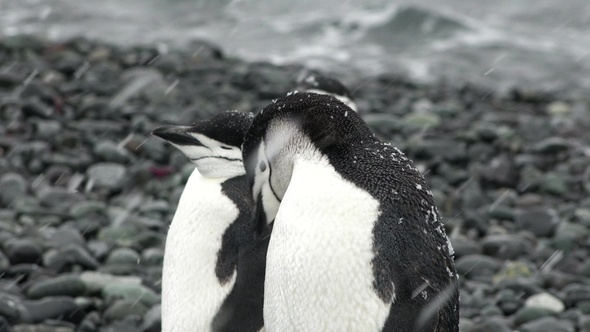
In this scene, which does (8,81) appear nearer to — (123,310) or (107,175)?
(107,175)

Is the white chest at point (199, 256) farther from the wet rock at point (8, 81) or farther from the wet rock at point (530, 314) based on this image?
the wet rock at point (8, 81)

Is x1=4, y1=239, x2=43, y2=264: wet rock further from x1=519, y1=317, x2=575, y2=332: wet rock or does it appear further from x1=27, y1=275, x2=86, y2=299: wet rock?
x1=519, y1=317, x2=575, y2=332: wet rock

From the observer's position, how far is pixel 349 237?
113 inches

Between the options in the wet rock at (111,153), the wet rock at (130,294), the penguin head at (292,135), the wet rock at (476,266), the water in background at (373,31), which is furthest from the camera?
the water in background at (373,31)

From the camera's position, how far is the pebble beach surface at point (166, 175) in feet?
17.3

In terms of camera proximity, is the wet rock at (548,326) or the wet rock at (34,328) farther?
the wet rock at (548,326)

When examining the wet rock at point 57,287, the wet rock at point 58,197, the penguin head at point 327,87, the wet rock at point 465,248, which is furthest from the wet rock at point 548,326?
the wet rock at point 58,197

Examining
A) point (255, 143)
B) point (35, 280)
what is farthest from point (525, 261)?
point (255, 143)

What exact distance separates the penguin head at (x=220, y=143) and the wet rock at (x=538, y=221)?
3528mm

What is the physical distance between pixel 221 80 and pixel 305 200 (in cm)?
716

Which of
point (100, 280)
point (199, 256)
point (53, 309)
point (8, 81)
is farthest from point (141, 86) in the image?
point (199, 256)

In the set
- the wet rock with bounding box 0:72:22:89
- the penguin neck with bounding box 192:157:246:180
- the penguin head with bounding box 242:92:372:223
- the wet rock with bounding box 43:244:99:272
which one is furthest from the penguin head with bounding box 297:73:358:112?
the wet rock with bounding box 0:72:22:89

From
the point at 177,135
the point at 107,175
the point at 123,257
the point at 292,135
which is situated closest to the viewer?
the point at 292,135

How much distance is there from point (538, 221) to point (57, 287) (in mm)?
3262
